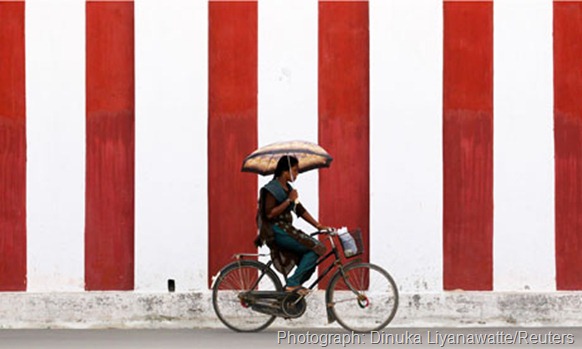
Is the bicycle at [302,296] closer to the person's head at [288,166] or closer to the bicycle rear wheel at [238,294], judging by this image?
the bicycle rear wheel at [238,294]

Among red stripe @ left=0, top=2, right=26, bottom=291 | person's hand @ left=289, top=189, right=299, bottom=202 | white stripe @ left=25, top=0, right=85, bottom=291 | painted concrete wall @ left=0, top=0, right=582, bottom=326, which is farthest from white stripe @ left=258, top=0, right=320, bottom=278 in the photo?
red stripe @ left=0, top=2, right=26, bottom=291

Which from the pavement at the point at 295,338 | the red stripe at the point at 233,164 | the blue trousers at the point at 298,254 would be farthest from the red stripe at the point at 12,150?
the blue trousers at the point at 298,254

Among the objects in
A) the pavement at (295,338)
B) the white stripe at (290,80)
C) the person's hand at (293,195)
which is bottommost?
the pavement at (295,338)

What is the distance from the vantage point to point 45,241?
38.8 feet

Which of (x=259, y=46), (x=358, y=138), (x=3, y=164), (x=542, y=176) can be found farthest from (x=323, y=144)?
(x=3, y=164)

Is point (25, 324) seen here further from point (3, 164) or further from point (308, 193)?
point (308, 193)

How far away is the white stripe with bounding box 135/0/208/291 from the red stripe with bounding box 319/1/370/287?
1129 millimetres

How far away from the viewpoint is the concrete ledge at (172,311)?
460 inches

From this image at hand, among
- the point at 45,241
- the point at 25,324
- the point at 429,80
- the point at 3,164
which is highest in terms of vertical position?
the point at 429,80

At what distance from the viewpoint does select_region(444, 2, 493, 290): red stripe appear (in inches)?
471

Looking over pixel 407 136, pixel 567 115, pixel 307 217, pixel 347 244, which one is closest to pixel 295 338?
pixel 347 244

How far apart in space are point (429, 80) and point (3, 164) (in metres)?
4.03

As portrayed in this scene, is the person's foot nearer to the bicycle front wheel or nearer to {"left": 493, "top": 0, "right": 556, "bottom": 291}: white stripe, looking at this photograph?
the bicycle front wheel

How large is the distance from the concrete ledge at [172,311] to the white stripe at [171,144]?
0.64 feet
